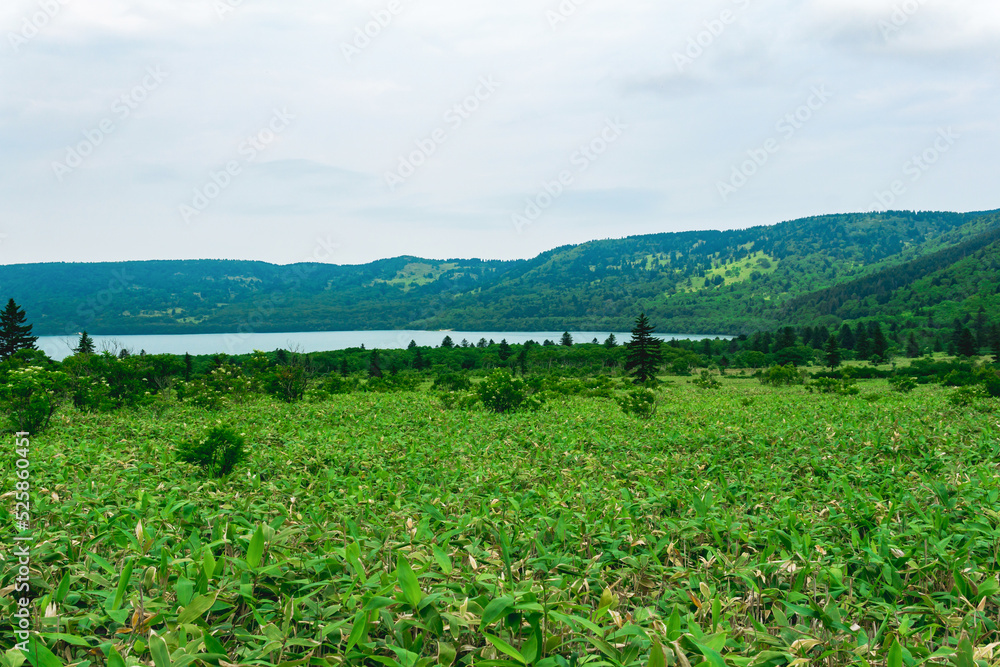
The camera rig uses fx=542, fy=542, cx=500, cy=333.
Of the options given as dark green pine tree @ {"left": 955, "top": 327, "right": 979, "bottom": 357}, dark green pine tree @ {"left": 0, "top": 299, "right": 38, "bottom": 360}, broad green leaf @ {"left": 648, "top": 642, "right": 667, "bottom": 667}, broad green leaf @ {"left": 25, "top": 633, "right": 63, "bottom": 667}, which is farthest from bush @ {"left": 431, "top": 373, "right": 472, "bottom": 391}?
dark green pine tree @ {"left": 955, "top": 327, "right": 979, "bottom": 357}

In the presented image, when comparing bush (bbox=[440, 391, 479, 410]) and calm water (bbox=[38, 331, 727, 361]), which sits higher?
calm water (bbox=[38, 331, 727, 361])

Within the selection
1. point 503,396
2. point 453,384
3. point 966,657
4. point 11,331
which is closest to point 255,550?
point 966,657

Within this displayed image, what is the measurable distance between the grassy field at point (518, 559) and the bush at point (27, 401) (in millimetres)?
3534

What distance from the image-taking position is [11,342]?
51.1 m

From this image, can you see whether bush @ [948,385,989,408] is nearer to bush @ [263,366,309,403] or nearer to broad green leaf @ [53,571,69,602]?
broad green leaf @ [53,571,69,602]

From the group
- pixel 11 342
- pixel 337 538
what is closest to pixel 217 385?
pixel 337 538

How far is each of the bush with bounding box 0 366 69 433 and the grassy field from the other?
3534mm

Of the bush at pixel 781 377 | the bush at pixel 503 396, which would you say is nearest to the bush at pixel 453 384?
the bush at pixel 503 396

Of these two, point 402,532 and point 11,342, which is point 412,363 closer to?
point 11,342

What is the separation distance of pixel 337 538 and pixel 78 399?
1515 centimetres

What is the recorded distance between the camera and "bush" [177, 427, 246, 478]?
6.54 meters

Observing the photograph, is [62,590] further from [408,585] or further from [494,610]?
[494,610]

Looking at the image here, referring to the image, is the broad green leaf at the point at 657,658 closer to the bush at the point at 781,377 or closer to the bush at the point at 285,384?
the bush at the point at 285,384

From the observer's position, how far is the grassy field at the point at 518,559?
2.31 metres
